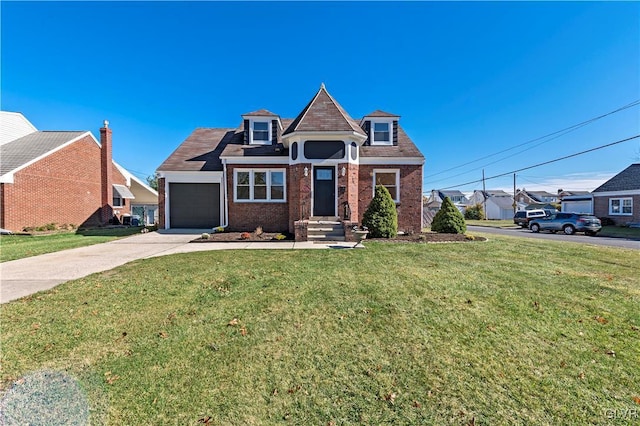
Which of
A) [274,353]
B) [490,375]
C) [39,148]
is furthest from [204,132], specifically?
[490,375]

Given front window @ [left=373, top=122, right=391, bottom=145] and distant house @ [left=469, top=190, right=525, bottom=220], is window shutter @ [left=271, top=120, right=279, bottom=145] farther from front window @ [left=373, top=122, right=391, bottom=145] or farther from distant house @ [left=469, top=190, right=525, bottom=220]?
distant house @ [left=469, top=190, right=525, bottom=220]

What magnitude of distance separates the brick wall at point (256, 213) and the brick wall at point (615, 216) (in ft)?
101

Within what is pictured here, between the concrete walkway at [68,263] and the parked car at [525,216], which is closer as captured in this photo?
the concrete walkway at [68,263]

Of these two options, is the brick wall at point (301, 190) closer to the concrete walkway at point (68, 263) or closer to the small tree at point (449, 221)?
the concrete walkway at point (68, 263)

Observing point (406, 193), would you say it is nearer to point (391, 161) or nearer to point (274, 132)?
point (391, 161)

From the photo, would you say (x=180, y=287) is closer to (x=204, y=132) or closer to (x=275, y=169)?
(x=275, y=169)

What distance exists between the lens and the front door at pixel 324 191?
12.3m

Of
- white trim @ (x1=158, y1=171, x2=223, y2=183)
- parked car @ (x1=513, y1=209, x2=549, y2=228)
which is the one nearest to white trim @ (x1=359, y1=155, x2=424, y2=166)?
white trim @ (x1=158, y1=171, x2=223, y2=183)

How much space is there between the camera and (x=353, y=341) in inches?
133

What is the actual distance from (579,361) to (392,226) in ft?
26.8

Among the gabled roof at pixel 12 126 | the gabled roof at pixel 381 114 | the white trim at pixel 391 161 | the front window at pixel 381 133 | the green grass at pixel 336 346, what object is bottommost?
the green grass at pixel 336 346

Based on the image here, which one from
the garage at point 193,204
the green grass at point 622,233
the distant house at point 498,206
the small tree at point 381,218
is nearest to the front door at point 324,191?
the small tree at point 381,218

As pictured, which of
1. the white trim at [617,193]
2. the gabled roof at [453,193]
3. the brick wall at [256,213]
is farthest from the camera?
the gabled roof at [453,193]

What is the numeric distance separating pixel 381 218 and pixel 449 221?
139 inches
